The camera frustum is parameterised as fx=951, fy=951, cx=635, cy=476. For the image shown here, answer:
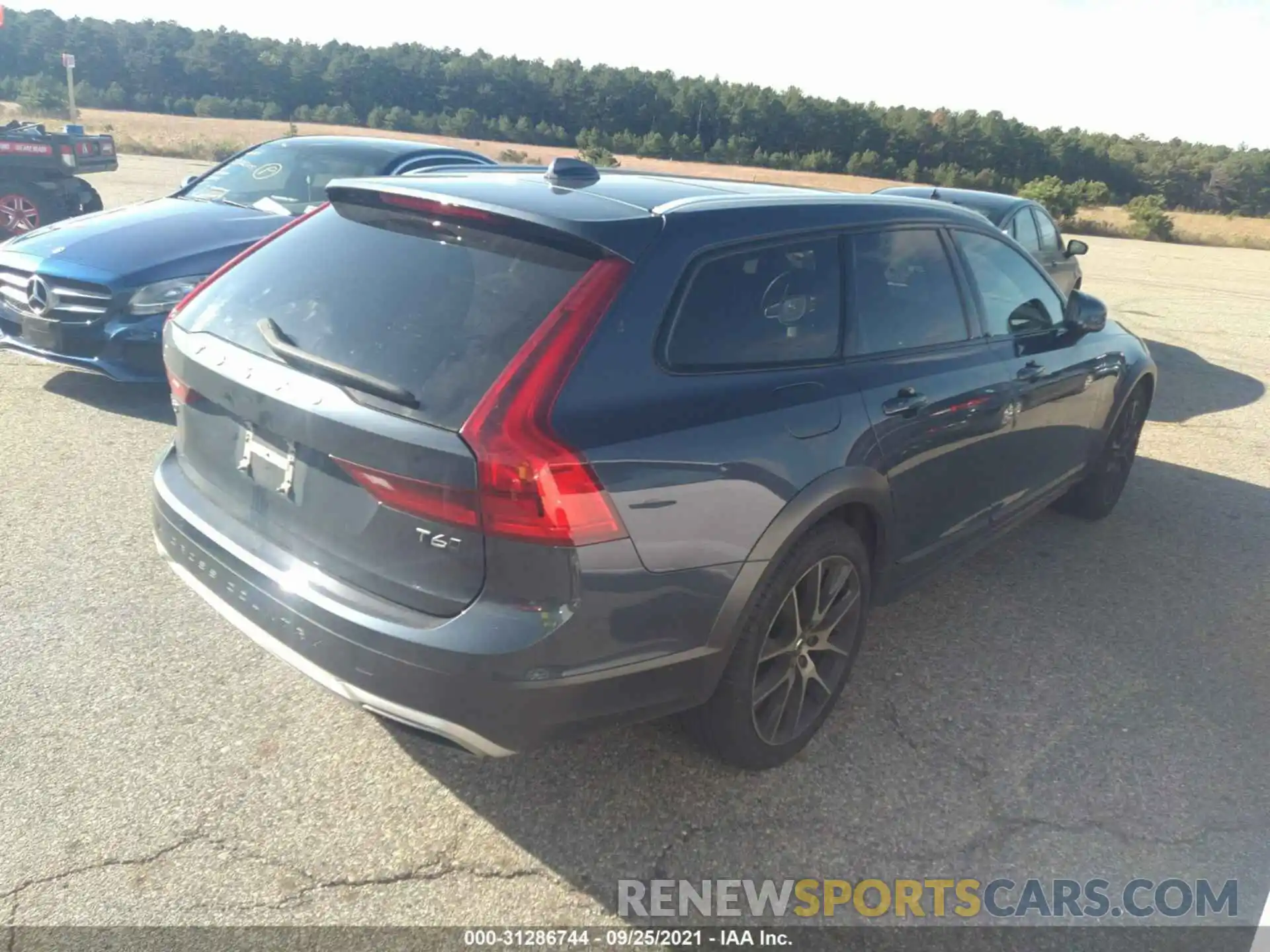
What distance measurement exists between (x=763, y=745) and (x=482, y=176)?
201cm

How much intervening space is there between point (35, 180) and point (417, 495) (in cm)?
1095

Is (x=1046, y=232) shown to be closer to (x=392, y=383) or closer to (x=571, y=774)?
(x=571, y=774)

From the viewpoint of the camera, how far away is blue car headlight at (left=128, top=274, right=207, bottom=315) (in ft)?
17.9

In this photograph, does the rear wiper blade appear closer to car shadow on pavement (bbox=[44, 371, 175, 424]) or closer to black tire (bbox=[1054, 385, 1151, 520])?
car shadow on pavement (bbox=[44, 371, 175, 424])

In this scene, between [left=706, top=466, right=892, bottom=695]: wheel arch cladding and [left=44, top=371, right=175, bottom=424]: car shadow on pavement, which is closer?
[left=706, top=466, right=892, bottom=695]: wheel arch cladding

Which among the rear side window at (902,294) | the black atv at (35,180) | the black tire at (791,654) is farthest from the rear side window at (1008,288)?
the black atv at (35,180)

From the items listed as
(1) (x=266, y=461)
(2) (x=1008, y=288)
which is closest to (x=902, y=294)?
(2) (x=1008, y=288)

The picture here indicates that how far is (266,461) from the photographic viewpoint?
256cm

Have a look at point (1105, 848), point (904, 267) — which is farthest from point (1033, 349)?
point (1105, 848)

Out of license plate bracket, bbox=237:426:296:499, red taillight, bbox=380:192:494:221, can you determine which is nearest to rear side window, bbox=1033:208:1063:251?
red taillight, bbox=380:192:494:221

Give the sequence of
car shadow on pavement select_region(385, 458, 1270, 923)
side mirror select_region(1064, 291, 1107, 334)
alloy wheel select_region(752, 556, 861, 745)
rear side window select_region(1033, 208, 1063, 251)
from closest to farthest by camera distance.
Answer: car shadow on pavement select_region(385, 458, 1270, 923) < alloy wheel select_region(752, 556, 861, 745) < side mirror select_region(1064, 291, 1107, 334) < rear side window select_region(1033, 208, 1063, 251)

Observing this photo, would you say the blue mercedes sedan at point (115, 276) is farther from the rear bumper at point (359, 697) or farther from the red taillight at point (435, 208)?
the rear bumper at point (359, 697)

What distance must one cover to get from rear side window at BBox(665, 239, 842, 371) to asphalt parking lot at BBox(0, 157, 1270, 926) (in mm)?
1242

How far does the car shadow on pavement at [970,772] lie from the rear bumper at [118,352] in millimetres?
3541
